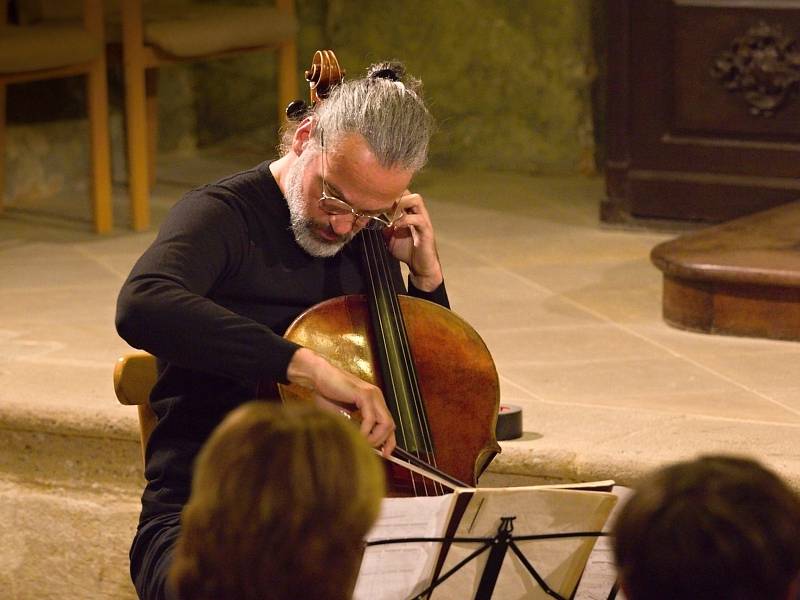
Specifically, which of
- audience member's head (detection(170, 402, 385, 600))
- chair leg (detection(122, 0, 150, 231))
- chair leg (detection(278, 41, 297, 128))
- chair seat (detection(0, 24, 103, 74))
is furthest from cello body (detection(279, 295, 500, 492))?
chair leg (detection(278, 41, 297, 128))

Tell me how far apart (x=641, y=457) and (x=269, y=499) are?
4.41 ft

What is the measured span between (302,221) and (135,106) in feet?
6.69

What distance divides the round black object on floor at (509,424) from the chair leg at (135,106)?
1.77 metres

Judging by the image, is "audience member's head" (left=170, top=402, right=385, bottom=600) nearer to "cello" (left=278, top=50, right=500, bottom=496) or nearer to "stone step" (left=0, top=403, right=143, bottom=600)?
"cello" (left=278, top=50, right=500, bottom=496)

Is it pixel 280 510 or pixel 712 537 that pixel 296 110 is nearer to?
pixel 280 510

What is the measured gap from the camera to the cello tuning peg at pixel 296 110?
73.4 inches

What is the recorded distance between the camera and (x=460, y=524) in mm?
1489

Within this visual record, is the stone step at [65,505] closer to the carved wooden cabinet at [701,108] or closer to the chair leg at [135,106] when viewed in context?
the chair leg at [135,106]

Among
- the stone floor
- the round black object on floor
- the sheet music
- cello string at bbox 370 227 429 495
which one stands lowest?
the stone floor

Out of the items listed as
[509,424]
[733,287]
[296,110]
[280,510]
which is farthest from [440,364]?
[733,287]

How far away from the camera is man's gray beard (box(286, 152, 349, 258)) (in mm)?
1842

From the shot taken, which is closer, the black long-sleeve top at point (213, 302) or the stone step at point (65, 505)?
the black long-sleeve top at point (213, 302)

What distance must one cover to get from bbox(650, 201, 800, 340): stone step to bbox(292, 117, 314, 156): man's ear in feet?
4.39

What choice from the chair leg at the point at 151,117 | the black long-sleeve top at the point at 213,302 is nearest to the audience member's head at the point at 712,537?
the black long-sleeve top at the point at 213,302
